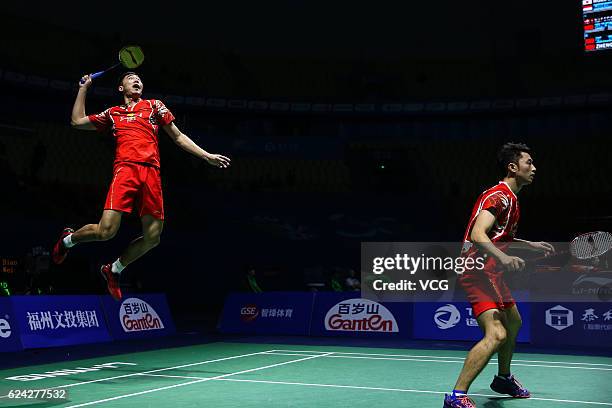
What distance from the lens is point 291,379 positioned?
26.0ft

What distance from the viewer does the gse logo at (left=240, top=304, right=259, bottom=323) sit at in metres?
14.6

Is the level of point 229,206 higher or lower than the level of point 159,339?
higher

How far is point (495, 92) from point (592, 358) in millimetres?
25343

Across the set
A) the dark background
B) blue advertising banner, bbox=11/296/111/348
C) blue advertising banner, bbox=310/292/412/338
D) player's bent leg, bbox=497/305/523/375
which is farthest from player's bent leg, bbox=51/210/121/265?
the dark background

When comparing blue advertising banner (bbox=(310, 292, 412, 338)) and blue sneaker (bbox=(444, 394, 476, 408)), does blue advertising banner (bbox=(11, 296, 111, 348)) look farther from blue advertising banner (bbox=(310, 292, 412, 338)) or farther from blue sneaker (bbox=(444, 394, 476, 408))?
blue sneaker (bbox=(444, 394, 476, 408))

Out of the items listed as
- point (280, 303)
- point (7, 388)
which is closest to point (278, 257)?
point (280, 303)

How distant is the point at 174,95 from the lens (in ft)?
105

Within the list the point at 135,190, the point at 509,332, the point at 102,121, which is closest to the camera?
the point at 509,332

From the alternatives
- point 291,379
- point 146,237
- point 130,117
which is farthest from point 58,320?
point 130,117

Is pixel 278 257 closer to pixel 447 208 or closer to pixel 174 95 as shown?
pixel 447 208

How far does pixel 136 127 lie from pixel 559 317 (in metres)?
8.97

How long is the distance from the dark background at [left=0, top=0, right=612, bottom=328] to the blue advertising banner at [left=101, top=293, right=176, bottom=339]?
630 centimetres

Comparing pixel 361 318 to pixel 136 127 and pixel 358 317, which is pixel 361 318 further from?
pixel 136 127

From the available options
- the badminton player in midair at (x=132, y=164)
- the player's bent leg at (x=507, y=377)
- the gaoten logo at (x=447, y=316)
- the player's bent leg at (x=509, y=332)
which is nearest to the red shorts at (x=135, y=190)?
the badminton player in midair at (x=132, y=164)
